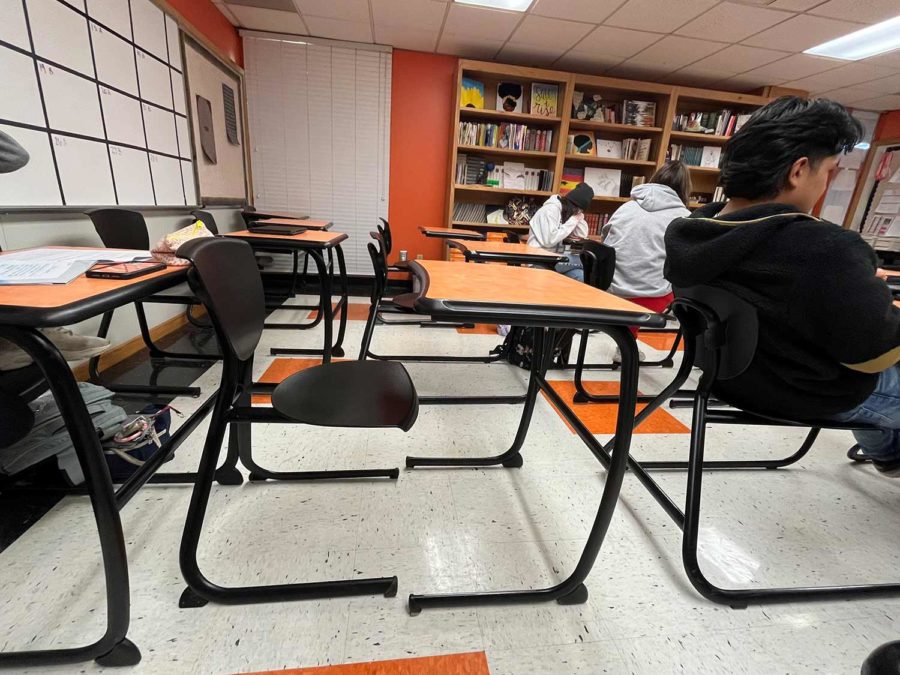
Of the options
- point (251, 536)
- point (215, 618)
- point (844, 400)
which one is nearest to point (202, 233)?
point (251, 536)

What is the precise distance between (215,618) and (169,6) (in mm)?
3644

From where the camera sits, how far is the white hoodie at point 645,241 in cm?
223

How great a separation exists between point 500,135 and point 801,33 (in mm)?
2587

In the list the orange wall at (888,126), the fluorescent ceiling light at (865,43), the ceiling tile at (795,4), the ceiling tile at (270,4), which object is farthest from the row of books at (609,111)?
the orange wall at (888,126)

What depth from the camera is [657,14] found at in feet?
10.1

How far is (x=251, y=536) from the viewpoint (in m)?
1.12

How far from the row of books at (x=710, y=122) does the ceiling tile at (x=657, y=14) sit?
1.46 meters

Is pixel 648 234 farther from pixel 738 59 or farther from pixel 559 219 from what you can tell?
pixel 738 59

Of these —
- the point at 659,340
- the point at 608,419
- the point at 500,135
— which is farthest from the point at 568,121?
the point at 608,419

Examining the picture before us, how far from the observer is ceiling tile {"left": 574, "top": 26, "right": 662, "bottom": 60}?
3.39 m

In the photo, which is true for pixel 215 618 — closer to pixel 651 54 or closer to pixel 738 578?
pixel 738 578

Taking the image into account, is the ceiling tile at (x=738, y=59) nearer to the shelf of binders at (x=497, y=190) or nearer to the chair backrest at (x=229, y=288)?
the shelf of binders at (x=497, y=190)

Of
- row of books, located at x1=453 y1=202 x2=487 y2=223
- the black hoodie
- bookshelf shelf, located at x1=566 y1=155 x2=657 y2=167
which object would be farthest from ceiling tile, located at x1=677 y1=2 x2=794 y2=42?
the black hoodie

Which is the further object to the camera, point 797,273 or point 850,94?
point 850,94
